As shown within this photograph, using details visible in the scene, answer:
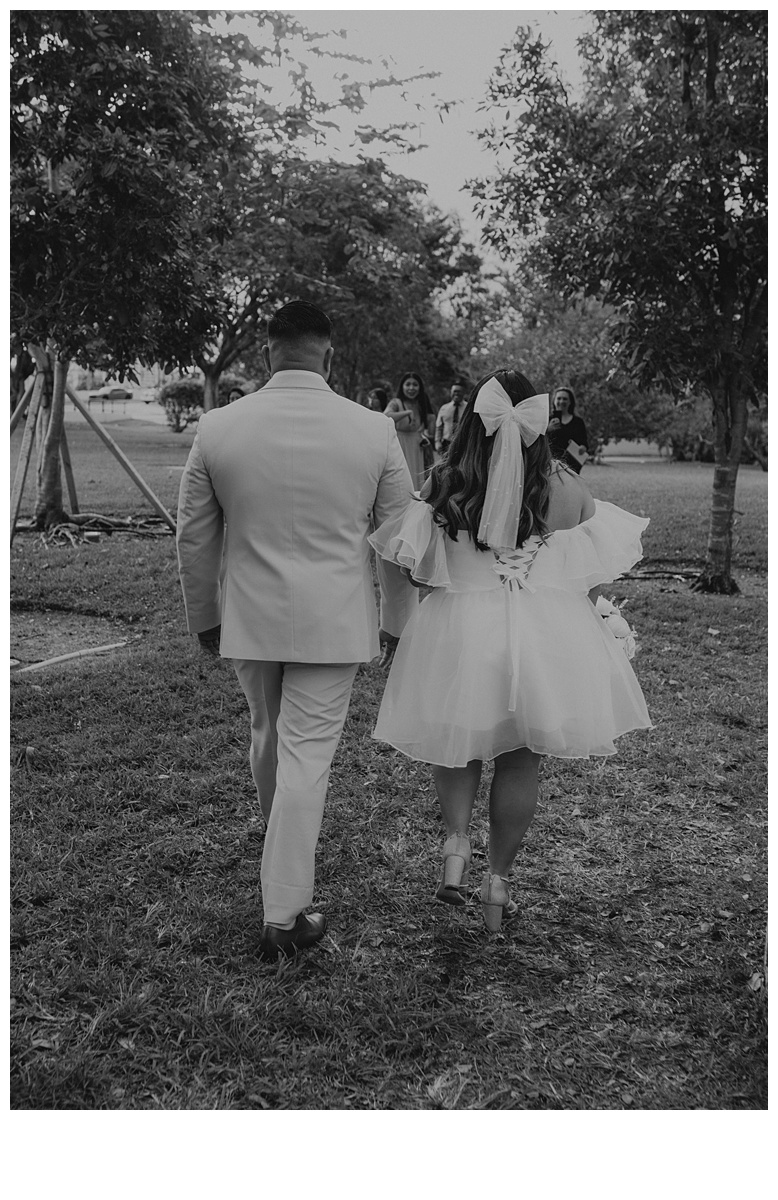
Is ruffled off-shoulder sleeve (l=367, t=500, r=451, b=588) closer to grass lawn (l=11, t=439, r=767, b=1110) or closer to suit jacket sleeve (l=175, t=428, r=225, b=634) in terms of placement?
suit jacket sleeve (l=175, t=428, r=225, b=634)

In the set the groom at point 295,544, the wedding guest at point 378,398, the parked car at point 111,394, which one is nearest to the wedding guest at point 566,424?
the wedding guest at point 378,398

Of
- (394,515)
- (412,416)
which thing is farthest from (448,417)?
(394,515)

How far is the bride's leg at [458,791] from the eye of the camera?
355 cm

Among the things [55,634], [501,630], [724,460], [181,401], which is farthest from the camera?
[181,401]

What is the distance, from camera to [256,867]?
13.4ft

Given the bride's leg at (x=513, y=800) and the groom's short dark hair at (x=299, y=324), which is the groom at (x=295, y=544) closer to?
the groom's short dark hair at (x=299, y=324)

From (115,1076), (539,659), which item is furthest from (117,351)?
(115,1076)

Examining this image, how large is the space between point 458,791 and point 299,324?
5.68ft

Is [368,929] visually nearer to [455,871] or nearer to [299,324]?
[455,871]

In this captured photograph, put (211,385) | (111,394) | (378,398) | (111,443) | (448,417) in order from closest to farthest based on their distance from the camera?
(111,443), (378,398), (448,417), (211,385), (111,394)

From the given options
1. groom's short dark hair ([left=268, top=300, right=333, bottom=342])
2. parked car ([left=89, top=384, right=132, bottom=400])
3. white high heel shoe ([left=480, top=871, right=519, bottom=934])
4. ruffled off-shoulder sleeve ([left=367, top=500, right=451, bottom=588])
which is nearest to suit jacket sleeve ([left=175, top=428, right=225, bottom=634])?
groom's short dark hair ([left=268, top=300, right=333, bottom=342])

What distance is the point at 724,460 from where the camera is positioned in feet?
33.2

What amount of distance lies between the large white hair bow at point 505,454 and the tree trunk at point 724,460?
284 inches

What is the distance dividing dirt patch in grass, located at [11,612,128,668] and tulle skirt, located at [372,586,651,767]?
4345 mm
